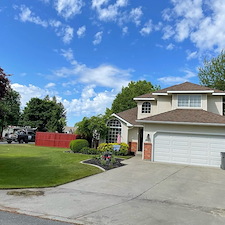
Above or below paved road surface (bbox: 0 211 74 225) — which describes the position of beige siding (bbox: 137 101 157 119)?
above

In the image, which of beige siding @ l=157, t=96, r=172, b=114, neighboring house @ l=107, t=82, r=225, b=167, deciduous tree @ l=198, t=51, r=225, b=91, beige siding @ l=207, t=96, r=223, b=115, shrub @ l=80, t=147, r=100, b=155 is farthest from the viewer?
deciduous tree @ l=198, t=51, r=225, b=91

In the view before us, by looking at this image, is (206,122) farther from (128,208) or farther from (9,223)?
(9,223)

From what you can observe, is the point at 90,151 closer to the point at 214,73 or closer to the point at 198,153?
the point at 198,153

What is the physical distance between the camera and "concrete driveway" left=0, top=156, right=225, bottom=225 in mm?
5270

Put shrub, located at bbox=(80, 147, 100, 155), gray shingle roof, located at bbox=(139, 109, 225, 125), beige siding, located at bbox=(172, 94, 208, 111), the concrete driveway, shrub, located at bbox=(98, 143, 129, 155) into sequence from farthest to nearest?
shrub, located at bbox=(98, 143, 129, 155)
shrub, located at bbox=(80, 147, 100, 155)
beige siding, located at bbox=(172, 94, 208, 111)
gray shingle roof, located at bbox=(139, 109, 225, 125)
the concrete driveway

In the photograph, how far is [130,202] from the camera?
661 centimetres

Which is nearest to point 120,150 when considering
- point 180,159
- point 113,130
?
point 113,130

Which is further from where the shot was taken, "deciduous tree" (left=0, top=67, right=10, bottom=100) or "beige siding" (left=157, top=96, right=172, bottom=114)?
"beige siding" (left=157, top=96, right=172, bottom=114)

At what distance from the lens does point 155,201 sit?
687cm

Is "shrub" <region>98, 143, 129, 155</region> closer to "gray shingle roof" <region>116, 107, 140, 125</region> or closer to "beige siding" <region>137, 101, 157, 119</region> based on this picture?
"gray shingle roof" <region>116, 107, 140, 125</region>

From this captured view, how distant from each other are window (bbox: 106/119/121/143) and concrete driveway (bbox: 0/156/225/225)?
40.2 ft

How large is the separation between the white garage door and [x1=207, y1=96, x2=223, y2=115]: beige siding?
5154 mm

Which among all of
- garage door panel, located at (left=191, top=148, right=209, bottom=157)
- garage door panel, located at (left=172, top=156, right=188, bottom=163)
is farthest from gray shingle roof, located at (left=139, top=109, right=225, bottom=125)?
garage door panel, located at (left=172, top=156, right=188, bottom=163)

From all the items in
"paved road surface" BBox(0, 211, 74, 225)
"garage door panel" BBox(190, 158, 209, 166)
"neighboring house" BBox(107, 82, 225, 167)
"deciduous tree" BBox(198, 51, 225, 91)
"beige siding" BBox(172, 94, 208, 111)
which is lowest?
"paved road surface" BBox(0, 211, 74, 225)
